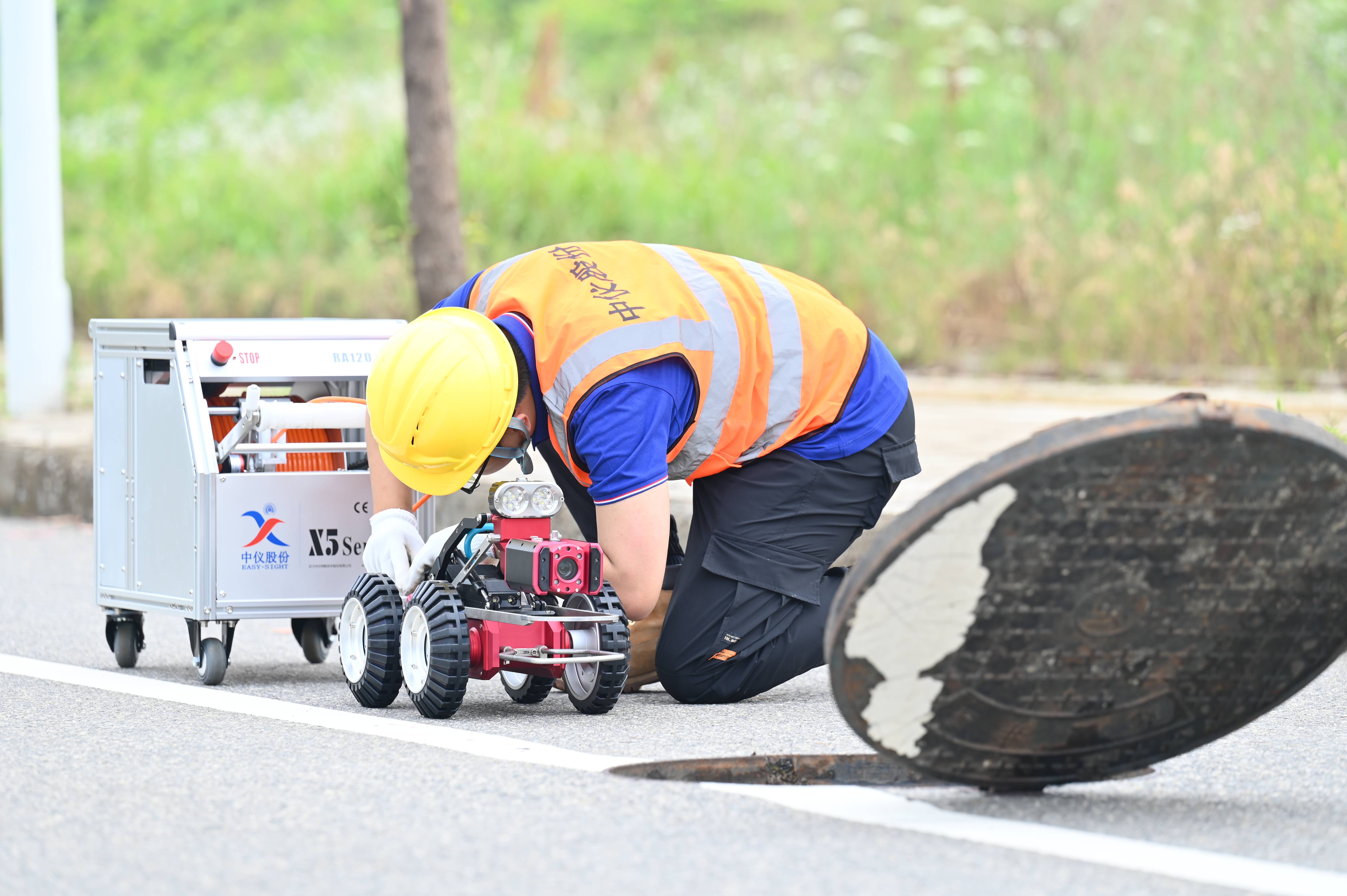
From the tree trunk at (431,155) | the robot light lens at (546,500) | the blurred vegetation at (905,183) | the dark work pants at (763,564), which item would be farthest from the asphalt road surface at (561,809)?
the tree trunk at (431,155)

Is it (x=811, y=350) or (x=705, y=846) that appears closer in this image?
(x=705, y=846)

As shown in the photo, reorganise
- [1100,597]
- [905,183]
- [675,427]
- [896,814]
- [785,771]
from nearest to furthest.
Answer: [1100,597], [896,814], [785,771], [675,427], [905,183]

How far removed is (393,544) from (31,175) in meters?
5.79

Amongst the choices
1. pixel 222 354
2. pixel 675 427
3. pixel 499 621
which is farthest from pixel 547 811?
pixel 222 354

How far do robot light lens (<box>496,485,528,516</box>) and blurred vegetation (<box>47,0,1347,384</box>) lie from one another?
3631 mm

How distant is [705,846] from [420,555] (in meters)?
1.61

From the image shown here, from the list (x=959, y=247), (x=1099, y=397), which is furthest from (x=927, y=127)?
(x=1099, y=397)

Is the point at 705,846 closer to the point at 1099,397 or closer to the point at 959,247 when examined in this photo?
the point at 1099,397

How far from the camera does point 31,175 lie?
373 inches

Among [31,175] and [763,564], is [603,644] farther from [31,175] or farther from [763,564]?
[31,175]

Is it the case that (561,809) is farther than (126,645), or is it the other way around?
(126,645)

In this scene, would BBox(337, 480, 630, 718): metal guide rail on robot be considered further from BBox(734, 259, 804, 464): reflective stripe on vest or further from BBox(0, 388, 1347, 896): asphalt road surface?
BBox(734, 259, 804, 464): reflective stripe on vest

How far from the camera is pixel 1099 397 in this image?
31.0ft

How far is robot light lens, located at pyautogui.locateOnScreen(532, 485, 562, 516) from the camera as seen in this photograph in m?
4.36
